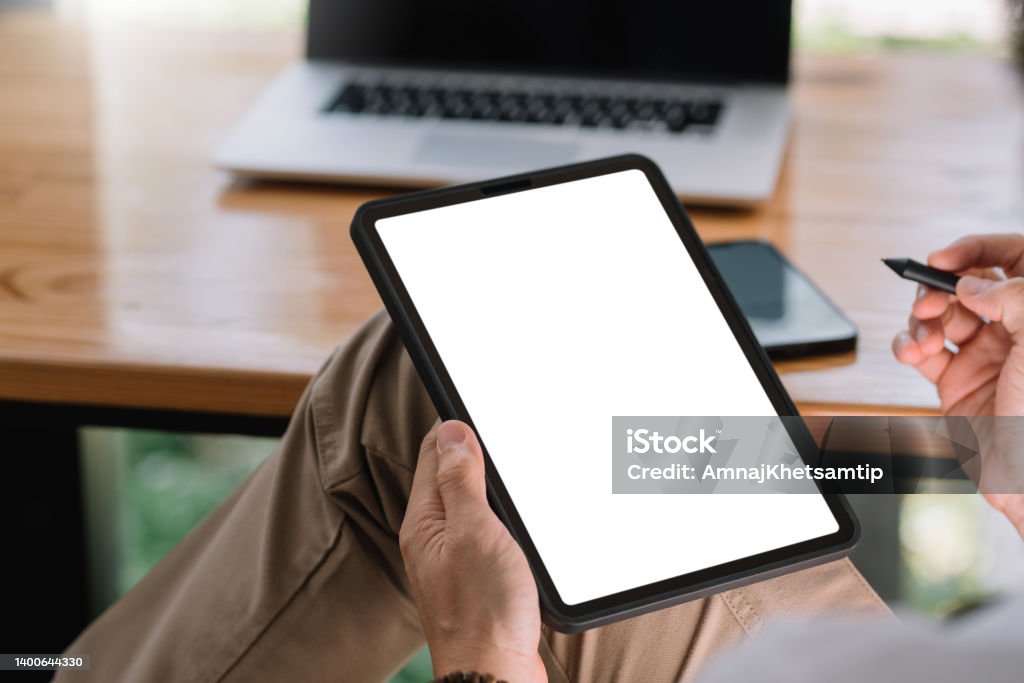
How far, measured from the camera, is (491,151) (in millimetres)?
973

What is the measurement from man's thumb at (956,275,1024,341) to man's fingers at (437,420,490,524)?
307 millimetres

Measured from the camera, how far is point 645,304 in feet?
2.12

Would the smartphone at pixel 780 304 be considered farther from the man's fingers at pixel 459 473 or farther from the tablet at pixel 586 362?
the man's fingers at pixel 459 473

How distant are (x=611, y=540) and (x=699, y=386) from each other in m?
0.10

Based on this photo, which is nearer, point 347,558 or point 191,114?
point 347,558

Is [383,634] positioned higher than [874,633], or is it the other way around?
[874,633]

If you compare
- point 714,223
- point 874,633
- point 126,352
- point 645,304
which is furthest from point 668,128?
point 874,633

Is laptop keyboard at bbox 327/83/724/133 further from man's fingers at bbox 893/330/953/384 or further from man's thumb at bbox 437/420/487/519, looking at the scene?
man's thumb at bbox 437/420/487/519

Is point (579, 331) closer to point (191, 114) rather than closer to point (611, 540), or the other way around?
point (611, 540)

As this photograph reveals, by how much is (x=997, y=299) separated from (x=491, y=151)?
17.9 inches

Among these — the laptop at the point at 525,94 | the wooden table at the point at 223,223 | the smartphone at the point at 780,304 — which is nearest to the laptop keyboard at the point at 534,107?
the laptop at the point at 525,94

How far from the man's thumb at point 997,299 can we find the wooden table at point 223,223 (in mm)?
80

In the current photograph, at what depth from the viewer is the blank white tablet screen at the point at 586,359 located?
1.90 ft

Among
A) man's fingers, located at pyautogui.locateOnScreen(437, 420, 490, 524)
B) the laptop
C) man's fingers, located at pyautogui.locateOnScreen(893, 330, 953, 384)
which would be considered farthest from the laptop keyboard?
man's fingers, located at pyautogui.locateOnScreen(437, 420, 490, 524)
